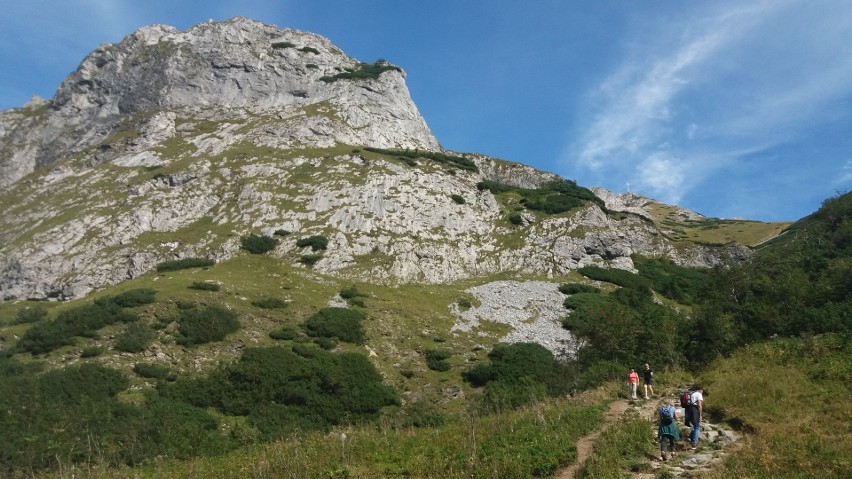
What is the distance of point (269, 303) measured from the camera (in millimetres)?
48500

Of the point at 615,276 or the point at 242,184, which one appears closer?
the point at 615,276

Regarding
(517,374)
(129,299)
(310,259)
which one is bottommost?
(517,374)

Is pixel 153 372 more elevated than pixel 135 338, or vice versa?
pixel 135 338

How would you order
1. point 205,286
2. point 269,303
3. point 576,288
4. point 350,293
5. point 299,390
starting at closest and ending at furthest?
point 299,390, point 269,303, point 205,286, point 350,293, point 576,288

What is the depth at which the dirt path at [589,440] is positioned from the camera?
12.0m

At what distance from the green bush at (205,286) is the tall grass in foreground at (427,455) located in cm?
3444

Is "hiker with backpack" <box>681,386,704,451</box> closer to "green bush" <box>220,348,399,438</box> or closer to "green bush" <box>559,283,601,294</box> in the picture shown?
"green bush" <box>220,348,399,438</box>

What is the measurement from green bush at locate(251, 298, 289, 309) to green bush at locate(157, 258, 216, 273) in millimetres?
17147

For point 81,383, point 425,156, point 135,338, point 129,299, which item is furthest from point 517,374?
point 425,156

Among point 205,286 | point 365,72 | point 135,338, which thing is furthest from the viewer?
point 365,72

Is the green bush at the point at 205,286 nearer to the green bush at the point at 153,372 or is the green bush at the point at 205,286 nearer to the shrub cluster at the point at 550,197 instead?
the green bush at the point at 153,372

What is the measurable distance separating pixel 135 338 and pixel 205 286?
12702mm

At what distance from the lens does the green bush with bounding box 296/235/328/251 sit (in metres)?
65.9

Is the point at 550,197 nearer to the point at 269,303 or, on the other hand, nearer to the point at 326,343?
the point at 269,303
